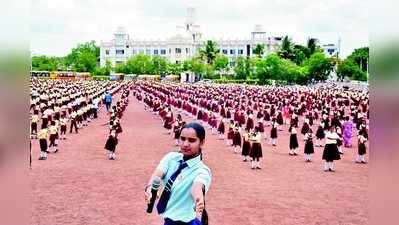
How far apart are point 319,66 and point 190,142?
206ft

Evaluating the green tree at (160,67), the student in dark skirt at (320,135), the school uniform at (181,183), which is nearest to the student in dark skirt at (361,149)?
the student in dark skirt at (320,135)

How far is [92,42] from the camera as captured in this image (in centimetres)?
11481

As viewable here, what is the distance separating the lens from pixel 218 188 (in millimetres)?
10016

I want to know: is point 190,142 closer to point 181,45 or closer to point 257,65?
point 257,65

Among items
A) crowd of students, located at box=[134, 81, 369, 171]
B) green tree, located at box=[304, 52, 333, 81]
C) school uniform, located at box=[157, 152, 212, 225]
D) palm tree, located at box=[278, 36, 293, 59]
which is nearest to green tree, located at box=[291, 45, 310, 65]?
palm tree, located at box=[278, 36, 293, 59]

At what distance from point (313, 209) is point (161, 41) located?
10027 cm

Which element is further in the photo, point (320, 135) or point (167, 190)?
point (320, 135)

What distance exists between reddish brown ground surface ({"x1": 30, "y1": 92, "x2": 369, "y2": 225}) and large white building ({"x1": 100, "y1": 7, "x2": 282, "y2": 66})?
8362cm

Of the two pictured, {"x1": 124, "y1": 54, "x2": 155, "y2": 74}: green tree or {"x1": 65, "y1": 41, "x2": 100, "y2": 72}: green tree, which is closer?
{"x1": 124, "y1": 54, "x2": 155, "y2": 74}: green tree

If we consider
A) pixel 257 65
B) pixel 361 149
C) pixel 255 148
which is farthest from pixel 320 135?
pixel 257 65

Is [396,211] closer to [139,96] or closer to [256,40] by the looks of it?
[139,96]

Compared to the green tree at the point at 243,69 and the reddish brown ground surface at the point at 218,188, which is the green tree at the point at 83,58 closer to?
the green tree at the point at 243,69

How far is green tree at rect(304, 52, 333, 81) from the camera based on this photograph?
63.4 meters

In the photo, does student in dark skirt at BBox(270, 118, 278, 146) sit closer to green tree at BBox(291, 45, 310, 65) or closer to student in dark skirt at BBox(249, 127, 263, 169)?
student in dark skirt at BBox(249, 127, 263, 169)
